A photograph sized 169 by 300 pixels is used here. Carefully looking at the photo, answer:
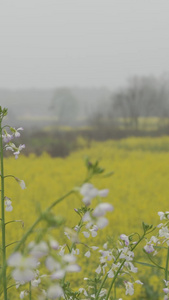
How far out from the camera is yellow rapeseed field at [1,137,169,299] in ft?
18.4

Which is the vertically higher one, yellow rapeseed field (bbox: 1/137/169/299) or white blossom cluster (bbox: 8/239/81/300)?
white blossom cluster (bbox: 8/239/81/300)

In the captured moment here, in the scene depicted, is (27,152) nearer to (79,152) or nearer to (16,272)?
(79,152)

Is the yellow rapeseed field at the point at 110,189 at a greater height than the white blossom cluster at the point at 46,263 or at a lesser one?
lesser

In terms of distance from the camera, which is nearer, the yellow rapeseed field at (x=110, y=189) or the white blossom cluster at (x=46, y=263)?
the white blossom cluster at (x=46, y=263)

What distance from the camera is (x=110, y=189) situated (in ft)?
28.3

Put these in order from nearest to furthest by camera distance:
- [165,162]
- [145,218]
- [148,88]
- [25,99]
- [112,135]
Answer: [145,218]
[165,162]
[112,135]
[148,88]
[25,99]

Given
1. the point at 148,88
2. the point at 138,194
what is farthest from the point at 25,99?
the point at 138,194

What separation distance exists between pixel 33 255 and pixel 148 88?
25038 mm

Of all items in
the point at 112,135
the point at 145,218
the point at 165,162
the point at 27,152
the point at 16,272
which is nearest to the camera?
the point at 16,272

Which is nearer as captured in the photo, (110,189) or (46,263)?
(46,263)

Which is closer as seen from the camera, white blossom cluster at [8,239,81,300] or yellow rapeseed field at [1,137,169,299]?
white blossom cluster at [8,239,81,300]

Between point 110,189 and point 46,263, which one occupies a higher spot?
point 46,263

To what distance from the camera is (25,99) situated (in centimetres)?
6600

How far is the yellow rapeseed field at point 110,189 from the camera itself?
5.60 metres
